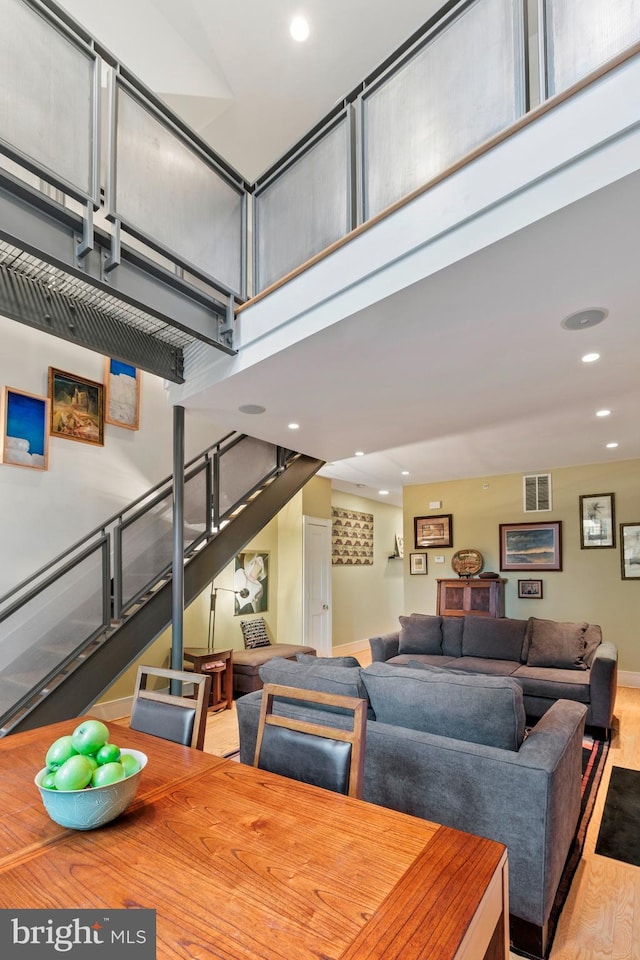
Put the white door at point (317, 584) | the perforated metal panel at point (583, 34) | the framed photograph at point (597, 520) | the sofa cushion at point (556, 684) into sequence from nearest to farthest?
1. the perforated metal panel at point (583, 34)
2. the sofa cushion at point (556, 684)
3. the framed photograph at point (597, 520)
4. the white door at point (317, 584)

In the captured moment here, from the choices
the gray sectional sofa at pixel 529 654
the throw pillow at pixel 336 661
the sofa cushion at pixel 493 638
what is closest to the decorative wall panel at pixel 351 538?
the gray sectional sofa at pixel 529 654

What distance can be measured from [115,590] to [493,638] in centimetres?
397

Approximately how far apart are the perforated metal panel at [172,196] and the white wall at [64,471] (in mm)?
1392

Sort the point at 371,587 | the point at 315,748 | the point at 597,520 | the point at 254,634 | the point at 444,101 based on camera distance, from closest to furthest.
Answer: the point at 315,748
the point at 444,101
the point at 254,634
the point at 597,520
the point at 371,587

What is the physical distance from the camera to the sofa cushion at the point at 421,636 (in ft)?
19.0

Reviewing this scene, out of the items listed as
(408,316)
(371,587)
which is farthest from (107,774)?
(371,587)

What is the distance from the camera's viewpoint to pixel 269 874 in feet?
3.43

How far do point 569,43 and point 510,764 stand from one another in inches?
107

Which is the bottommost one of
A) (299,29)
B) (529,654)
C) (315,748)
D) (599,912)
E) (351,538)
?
(599,912)

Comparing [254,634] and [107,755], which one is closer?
[107,755]

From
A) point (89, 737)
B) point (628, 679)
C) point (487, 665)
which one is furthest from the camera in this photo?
point (628, 679)

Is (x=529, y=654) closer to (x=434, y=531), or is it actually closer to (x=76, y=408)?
(x=434, y=531)

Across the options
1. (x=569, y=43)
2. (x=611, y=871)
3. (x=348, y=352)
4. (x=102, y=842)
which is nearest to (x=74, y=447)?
(x=348, y=352)

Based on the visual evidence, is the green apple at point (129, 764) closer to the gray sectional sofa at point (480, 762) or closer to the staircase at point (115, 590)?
the gray sectional sofa at point (480, 762)
